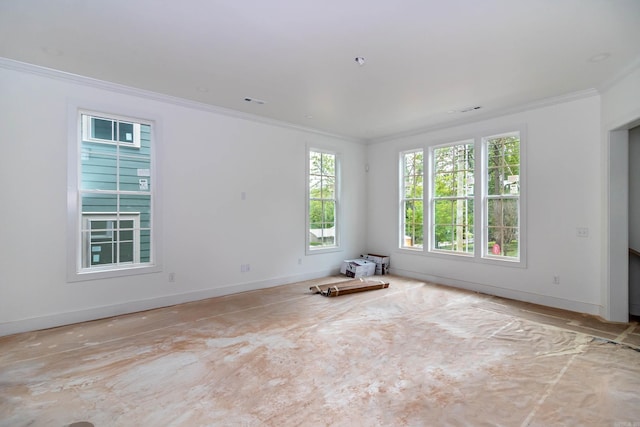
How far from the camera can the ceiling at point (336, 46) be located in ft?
8.06

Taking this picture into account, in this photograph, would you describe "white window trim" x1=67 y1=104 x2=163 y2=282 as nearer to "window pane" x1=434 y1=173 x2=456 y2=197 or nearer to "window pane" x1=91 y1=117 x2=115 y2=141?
"window pane" x1=91 y1=117 x2=115 y2=141

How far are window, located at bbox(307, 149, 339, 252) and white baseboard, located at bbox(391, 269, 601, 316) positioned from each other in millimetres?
1908

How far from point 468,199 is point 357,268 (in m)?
2.39

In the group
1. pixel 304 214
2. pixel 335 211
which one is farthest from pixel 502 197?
pixel 304 214

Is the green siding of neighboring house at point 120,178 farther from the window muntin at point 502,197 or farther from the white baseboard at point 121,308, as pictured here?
the window muntin at point 502,197

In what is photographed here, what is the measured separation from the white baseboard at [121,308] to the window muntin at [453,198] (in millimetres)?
3027

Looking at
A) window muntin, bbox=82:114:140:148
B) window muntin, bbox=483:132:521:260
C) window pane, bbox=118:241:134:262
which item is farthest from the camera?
window muntin, bbox=483:132:521:260

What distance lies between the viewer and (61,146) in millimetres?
3676

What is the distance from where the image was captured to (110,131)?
4168 mm

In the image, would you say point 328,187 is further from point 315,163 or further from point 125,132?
point 125,132

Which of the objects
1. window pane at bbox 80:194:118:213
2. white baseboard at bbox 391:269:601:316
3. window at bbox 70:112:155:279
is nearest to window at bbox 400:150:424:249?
white baseboard at bbox 391:269:601:316

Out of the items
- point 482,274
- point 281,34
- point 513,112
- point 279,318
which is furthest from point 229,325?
point 513,112

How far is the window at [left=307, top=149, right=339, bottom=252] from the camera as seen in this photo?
6281 millimetres

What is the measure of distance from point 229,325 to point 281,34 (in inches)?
124
